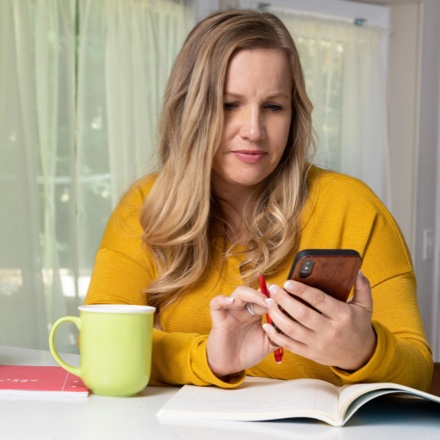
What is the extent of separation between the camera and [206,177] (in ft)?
5.46

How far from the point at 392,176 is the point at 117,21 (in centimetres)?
170

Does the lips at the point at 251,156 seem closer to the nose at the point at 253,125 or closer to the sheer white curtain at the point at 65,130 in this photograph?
the nose at the point at 253,125

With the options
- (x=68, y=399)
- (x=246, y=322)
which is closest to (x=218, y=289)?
(x=246, y=322)

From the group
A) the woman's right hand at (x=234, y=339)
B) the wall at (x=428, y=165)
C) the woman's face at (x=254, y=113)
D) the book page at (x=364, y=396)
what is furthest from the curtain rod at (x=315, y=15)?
the book page at (x=364, y=396)

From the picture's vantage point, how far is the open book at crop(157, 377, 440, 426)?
1.10m

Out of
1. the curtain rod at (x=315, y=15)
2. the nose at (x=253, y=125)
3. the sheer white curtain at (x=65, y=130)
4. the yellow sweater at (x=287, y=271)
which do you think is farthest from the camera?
the curtain rod at (x=315, y=15)

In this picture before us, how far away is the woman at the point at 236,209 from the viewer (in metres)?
1.57

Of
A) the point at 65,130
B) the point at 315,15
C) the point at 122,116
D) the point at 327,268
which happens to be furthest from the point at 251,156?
the point at 315,15

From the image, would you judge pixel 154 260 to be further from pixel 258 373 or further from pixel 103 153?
pixel 103 153

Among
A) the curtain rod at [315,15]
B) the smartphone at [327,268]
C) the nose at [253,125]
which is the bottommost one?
the smartphone at [327,268]

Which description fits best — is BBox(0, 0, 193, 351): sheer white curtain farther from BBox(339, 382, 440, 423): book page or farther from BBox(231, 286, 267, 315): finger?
BBox(339, 382, 440, 423): book page

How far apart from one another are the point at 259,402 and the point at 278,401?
0.10ft

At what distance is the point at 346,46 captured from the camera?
3.93 metres

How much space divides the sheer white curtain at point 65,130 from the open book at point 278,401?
1.48 metres
